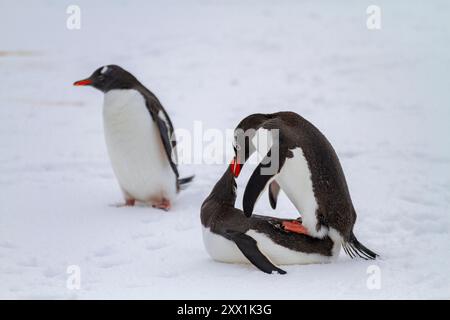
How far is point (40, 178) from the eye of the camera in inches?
217

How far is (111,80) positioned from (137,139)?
1.35 feet

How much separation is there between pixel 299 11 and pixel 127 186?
6.98 m

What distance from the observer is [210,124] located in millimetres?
7125

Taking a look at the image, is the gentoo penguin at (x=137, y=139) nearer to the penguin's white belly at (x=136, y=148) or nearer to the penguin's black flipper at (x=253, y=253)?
the penguin's white belly at (x=136, y=148)

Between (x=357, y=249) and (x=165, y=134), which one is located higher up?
(x=165, y=134)

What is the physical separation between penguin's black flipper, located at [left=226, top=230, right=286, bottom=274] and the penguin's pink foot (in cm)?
155

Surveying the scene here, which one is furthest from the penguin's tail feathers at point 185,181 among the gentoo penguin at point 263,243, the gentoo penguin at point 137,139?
the gentoo penguin at point 263,243

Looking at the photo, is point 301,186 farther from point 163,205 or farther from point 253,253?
point 163,205

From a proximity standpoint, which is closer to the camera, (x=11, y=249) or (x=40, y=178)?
(x=11, y=249)

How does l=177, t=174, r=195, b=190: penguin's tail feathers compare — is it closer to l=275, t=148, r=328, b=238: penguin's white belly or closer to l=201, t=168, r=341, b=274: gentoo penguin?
l=201, t=168, r=341, b=274: gentoo penguin

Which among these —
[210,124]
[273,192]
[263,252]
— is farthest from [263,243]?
[210,124]

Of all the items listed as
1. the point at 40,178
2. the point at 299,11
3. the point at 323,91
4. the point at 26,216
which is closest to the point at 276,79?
the point at 323,91

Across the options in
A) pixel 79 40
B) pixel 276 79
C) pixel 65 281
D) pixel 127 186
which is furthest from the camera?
pixel 79 40
